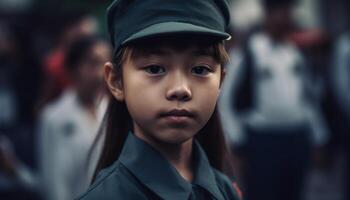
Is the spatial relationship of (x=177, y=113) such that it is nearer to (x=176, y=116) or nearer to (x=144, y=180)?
(x=176, y=116)

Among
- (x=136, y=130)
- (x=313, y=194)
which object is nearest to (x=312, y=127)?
(x=313, y=194)

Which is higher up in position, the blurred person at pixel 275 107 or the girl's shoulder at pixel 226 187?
the girl's shoulder at pixel 226 187

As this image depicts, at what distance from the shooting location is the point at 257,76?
A: 6.31 meters

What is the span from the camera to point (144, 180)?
2.31 metres

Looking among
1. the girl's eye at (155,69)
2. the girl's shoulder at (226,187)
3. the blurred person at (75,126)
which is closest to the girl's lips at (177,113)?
the girl's eye at (155,69)

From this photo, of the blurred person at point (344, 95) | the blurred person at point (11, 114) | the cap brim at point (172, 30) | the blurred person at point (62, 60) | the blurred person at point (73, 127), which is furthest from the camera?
the blurred person at point (344, 95)

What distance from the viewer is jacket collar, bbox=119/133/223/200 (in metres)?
2.32

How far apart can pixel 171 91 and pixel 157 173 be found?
24 centimetres

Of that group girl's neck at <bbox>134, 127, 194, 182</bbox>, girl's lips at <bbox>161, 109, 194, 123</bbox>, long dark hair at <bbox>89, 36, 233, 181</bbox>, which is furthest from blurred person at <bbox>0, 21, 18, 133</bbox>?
girl's lips at <bbox>161, 109, 194, 123</bbox>

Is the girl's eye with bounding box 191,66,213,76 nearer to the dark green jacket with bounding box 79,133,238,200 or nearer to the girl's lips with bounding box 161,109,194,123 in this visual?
the girl's lips with bounding box 161,109,194,123

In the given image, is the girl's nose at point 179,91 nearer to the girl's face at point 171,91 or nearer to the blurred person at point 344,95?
the girl's face at point 171,91

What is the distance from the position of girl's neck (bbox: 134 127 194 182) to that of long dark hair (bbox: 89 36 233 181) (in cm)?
17

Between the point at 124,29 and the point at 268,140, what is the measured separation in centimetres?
417

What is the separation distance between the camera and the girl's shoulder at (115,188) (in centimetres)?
228
